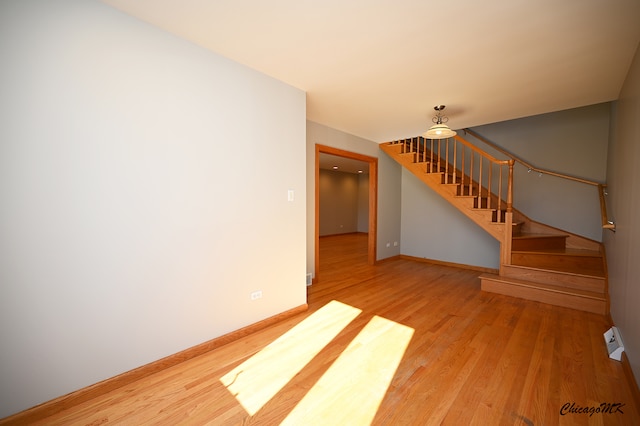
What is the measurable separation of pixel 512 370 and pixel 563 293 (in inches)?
77.7

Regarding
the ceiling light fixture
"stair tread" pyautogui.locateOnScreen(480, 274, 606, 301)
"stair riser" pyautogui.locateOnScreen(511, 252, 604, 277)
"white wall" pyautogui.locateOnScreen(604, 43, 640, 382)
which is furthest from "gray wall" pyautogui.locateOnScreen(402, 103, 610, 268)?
the ceiling light fixture

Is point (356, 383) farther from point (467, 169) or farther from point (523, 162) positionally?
point (467, 169)

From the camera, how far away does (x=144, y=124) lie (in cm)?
181

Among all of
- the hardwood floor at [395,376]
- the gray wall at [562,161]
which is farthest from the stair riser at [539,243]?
the hardwood floor at [395,376]

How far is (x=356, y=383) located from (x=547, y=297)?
3.04 m

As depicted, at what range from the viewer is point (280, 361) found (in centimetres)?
201

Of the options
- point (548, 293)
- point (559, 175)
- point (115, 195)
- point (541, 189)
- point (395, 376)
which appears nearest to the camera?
point (115, 195)

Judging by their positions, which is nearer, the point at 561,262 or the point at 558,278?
the point at 558,278

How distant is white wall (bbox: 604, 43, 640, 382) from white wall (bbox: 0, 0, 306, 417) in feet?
9.22

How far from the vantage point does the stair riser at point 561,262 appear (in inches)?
133

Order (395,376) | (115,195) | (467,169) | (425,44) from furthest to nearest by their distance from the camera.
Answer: (467,169) → (425,44) → (395,376) → (115,195)

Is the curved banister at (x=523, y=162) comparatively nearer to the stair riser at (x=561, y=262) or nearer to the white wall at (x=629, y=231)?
the stair riser at (x=561, y=262)

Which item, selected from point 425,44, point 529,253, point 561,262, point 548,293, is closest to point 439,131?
point 425,44

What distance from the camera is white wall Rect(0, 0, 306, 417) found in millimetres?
1403
